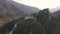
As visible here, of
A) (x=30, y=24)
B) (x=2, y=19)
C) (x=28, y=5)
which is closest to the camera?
(x=30, y=24)

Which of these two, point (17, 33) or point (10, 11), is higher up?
point (10, 11)

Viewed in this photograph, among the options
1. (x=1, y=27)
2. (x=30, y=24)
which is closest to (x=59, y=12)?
(x=30, y=24)

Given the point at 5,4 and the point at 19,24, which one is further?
the point at 5,4

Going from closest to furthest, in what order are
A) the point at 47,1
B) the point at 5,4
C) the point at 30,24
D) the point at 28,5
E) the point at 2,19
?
the point at 30,24 < the point at 2,19 < the point at 5,4 < the point at 28,5 < the point at 47,1

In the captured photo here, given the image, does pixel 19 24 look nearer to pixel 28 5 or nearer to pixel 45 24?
pixel 45 24

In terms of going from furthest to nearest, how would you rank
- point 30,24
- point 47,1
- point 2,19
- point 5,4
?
point 47,1 < point 5,4 < point 2,19 < point 30,24

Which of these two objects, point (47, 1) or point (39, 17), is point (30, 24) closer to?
point (39, 17)

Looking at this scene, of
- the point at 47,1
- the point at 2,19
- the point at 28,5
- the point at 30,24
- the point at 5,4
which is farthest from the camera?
the point at 47,1

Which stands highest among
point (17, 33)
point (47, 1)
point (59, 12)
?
point (47, 1)

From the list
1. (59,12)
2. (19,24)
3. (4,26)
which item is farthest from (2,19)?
→ (59,12)
